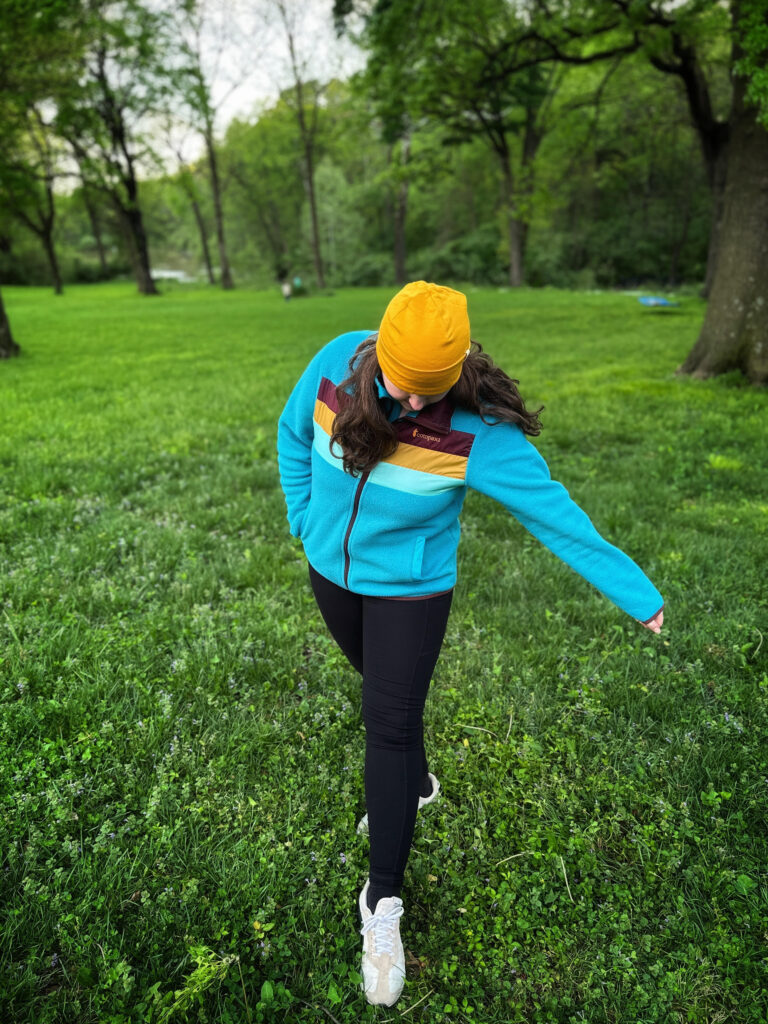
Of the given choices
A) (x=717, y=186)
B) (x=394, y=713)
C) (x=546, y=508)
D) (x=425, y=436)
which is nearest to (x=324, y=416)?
(x=425, y=436)

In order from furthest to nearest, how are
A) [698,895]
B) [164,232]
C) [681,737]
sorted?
[164,232] < [681,737] < [698,895]

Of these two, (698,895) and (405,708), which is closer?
(405,708)

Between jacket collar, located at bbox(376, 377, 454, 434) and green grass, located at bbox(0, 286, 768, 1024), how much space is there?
5.55ft

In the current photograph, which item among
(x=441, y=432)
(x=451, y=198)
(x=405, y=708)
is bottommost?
(x=405, y=708)

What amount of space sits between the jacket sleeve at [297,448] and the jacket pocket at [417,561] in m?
0.65

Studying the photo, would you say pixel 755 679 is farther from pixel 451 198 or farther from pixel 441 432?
pixel 451 198

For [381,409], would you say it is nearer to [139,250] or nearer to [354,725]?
[354,725]

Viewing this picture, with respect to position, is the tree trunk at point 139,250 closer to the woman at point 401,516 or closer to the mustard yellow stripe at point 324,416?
the mustard yellow stripe at point 324,416

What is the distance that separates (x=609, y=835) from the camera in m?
2.47

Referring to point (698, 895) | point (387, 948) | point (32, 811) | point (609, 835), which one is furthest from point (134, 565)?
point (698, 895)

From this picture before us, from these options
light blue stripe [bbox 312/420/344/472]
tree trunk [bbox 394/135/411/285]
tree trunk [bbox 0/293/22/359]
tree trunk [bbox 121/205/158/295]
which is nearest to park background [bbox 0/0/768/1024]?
light blue stripe [bbox 312/420/344/472]

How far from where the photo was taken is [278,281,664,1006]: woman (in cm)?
185

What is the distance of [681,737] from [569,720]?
514mm

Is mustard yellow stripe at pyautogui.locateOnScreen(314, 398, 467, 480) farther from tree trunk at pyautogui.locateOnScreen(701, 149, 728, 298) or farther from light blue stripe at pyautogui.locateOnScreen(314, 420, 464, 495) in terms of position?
tree trunk at pyautogui.locateOnScreen(701, 149, 728, 298)
